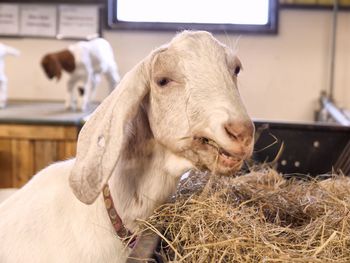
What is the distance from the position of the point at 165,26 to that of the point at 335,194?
2.04m

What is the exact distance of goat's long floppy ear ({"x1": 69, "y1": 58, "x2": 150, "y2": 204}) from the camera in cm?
106

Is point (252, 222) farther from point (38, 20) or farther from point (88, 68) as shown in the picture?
point (38, 20)

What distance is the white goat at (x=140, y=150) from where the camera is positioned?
3.32 feet

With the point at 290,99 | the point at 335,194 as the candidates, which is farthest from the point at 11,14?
the point at 335,194

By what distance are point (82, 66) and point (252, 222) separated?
1.95 metres

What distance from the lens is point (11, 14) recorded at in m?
3.30

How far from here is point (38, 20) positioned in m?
3.30

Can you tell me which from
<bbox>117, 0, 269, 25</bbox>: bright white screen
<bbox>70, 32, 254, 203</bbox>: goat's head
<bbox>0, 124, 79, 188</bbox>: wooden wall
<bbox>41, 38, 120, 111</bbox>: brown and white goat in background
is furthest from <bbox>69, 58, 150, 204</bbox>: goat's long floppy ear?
<bbox>117, 0, 269, 25</bbox>: bright white screen

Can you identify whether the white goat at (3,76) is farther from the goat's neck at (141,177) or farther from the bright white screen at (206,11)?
the goat's neck at (141,177)

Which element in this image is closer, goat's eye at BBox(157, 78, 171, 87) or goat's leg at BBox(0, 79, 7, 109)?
goat's eye at BBox(157, 78, 171, 87)

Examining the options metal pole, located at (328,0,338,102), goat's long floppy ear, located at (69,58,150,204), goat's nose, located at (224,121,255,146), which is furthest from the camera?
metal pole, located at (328,0,338,102)

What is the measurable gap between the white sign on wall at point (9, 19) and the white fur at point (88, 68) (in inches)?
23.6

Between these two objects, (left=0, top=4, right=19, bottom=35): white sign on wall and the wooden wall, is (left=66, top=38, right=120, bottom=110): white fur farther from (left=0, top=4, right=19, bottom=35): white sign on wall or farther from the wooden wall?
(left=0, top=4, right=19, bottom=35): white sign on wall

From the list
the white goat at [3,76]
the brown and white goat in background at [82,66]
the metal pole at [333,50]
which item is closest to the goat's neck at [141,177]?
the brown and white goat in background at [82,66]
